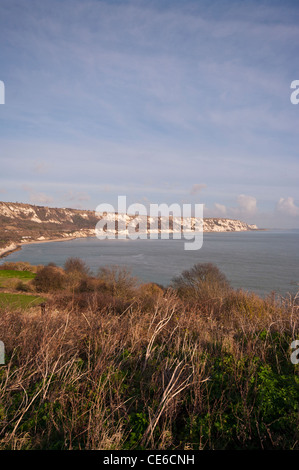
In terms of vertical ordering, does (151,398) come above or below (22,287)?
above

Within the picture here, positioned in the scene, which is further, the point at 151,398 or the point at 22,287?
the point at 22,287

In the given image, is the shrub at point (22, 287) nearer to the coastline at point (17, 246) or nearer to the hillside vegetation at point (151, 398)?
the hillside vegetation at point (151, 398)

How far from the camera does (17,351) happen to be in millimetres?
5605

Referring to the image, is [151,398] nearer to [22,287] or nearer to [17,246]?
[22,287]

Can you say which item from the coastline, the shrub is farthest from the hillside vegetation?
the coastline

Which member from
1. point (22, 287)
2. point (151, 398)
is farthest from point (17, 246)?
point (151, 398)

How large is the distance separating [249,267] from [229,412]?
54250 millimetres

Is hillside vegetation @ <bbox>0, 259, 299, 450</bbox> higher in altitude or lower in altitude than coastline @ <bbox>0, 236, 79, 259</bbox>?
higher

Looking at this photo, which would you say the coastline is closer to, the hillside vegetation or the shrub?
the shrub

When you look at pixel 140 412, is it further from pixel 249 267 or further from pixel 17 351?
pixel 249 267

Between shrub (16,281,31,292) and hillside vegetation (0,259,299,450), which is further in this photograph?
shrub (16,281,31,292)

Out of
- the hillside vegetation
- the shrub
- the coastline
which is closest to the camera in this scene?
the hillside vegetation

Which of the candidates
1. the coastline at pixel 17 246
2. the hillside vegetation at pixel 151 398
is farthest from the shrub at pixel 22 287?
the coastline at pixel 17 246
